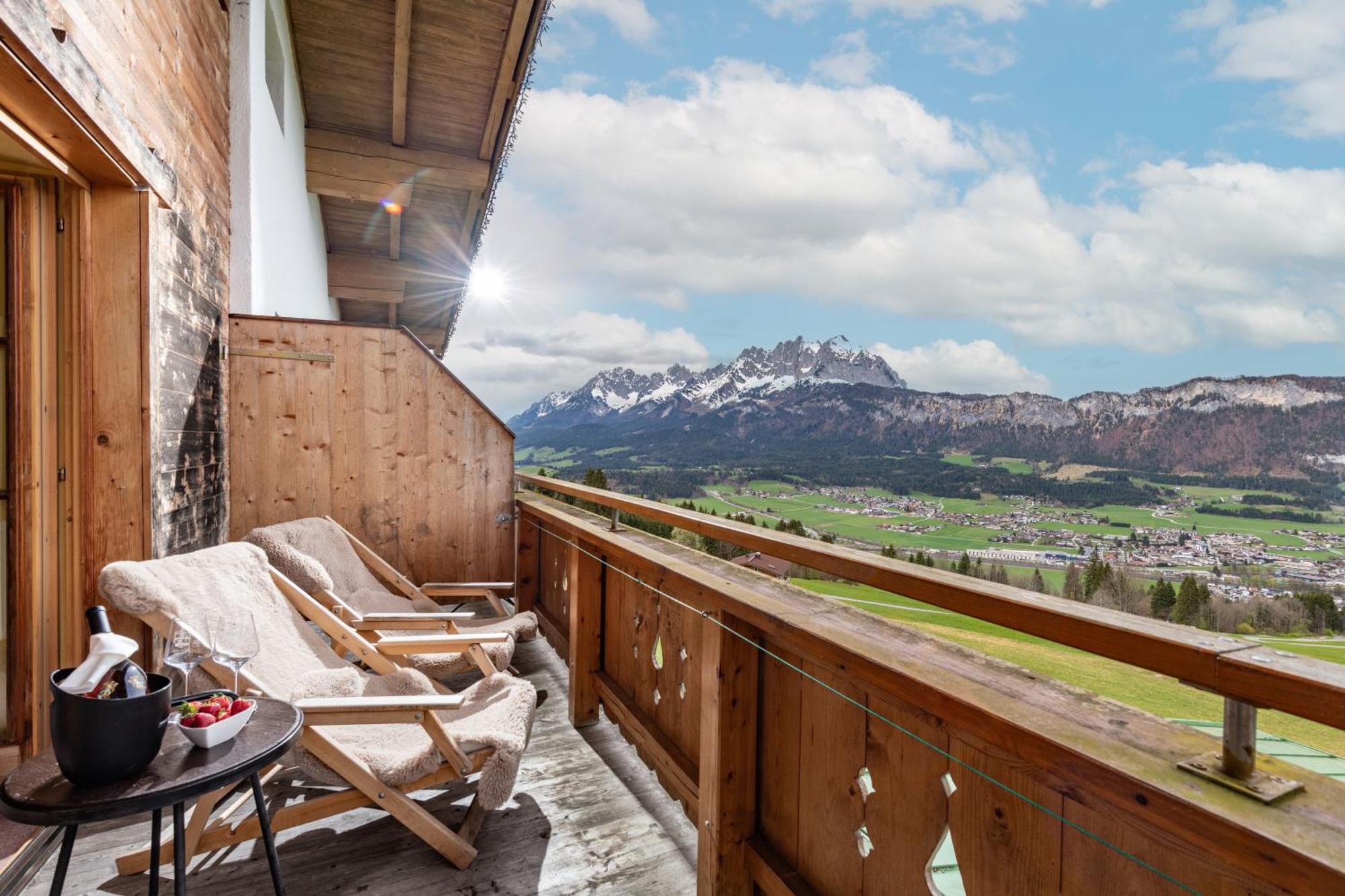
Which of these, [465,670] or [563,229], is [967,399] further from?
[465,670]

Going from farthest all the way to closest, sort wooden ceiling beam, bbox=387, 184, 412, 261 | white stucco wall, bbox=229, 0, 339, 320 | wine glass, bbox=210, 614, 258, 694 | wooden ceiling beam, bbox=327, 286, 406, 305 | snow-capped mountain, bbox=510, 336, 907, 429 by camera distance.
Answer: snow-capped mountain, bbox=510, 336, 907, 429
wooden ceiling beam, bbox=327, 286, 406, 305
wooden ceiling beam, bbox=387, 184, 412, 261
white stucco wall, bbox=229, 0, 339, 320
wine glass, bbox=210, 614, 258, 694

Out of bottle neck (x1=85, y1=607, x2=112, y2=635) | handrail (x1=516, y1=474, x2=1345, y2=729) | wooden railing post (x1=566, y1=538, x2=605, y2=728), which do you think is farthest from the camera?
wooden railing post (x1=566, y1=538, x2=605, y2=728)

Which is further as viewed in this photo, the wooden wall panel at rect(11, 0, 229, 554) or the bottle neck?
the wooden wall panel at rect(11, 0, 229, 554)

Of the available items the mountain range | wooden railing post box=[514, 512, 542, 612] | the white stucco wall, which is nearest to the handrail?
wooden railing post box=[514, 512, 542, 612]

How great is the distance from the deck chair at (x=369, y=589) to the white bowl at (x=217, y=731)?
4.63 ft

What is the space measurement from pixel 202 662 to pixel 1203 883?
85.1 inches

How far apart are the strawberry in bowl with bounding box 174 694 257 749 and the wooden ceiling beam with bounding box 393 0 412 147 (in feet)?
14.4

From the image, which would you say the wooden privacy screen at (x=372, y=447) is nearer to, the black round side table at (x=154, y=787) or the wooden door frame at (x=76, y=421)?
the wooden door frame at (x=76, y=421)

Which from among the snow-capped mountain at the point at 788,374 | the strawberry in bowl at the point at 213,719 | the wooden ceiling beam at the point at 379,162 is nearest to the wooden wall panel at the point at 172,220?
the strawberry in bowl at the point at 213,719

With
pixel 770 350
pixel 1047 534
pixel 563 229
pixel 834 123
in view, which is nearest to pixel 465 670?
pixel 563 229

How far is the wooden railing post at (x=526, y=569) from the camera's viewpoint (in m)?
4.37

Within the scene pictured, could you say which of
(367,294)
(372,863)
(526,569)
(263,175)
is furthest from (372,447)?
(367,294)

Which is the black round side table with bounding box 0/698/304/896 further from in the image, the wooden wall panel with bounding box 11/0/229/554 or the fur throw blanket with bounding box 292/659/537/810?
the wooden wall panel with bounding box 11/0/229/554

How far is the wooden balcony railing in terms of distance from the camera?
28.2 inches
